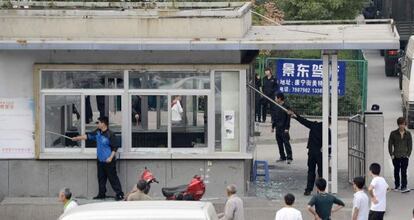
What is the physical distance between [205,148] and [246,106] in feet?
3.35

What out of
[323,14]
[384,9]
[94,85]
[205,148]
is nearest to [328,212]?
[205,148]

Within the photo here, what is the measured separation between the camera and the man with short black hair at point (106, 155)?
66.6ft

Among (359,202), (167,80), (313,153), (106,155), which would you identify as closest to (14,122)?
(106,155)

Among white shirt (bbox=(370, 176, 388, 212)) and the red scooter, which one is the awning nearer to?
the red scooter

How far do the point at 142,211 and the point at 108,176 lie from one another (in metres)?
8.25

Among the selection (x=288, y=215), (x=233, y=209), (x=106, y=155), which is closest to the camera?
(x=288, y=215)

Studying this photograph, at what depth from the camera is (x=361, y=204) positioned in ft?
54.2

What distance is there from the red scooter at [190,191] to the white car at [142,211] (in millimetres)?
5683

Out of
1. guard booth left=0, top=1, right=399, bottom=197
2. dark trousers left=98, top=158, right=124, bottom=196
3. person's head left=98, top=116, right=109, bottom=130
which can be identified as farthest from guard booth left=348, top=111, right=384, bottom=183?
person's head left=98, top=116, right=109, bottom=130

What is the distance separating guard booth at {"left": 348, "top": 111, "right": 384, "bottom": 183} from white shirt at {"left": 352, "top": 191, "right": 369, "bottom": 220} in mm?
5246

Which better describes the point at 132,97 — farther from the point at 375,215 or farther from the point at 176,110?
the point at 375,215

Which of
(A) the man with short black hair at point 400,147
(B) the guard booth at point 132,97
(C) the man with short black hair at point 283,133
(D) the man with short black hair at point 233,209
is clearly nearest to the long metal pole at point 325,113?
(B) the guard booth at point 132,97

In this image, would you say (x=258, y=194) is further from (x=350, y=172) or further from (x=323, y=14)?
(x=323, y=14)

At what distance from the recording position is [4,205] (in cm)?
2039
